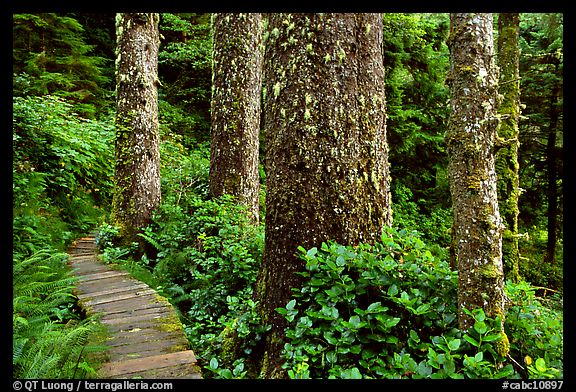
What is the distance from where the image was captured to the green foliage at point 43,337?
2939 millimetres

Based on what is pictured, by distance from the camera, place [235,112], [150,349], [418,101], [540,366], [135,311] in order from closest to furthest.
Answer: [540,366], [150,349], [135,311], [235,112], [418,101]

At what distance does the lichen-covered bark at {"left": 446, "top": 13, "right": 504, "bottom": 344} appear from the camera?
9.88 feet

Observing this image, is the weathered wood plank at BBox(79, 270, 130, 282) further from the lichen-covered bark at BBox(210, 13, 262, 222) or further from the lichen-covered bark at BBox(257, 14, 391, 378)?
the lichen-covered bark at BBox(257, 14, 391, 378)

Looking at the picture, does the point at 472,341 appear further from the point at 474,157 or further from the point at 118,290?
the point at 118,290

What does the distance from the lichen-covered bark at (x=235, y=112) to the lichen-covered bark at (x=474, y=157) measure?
516cm

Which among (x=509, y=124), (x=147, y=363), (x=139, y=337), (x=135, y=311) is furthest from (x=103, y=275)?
(x=509, y=124)

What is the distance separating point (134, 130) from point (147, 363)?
5.83 meters

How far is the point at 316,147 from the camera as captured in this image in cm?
375

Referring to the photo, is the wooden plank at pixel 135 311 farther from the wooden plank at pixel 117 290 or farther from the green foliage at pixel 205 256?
the wooden plank at pixel 117 290

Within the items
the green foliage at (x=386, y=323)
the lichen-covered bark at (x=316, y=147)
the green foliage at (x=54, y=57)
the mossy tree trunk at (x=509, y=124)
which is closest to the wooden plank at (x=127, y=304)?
the lichen-covered bark at (x=316, y=147)

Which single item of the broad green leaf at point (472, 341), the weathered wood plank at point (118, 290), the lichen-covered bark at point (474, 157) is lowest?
the weathered wood plank at point (118, 290)

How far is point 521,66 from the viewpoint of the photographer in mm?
13531

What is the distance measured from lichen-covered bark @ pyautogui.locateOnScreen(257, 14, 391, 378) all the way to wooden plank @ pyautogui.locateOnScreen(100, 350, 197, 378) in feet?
2.46
